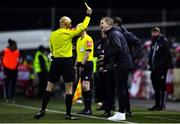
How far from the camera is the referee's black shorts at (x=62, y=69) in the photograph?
49.2 ft

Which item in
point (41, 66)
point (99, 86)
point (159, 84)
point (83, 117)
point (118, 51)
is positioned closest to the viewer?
point (118, 51)

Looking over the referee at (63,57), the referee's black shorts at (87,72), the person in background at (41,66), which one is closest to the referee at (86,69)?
the referee's black shorts at (87,72)

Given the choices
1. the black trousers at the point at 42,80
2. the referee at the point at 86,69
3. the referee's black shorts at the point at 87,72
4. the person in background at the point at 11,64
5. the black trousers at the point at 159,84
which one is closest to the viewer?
the referee at the point at 86,69

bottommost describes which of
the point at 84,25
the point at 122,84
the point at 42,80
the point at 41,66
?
the point at 122,84

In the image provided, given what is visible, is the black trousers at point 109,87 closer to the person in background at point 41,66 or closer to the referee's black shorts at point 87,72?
the referee's black shorts at point 87,72

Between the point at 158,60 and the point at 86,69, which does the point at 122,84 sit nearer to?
the point at 86,69

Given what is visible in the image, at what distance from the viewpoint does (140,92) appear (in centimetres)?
2595

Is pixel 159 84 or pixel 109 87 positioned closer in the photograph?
pixel 109 87

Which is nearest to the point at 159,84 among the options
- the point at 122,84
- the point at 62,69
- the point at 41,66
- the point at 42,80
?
the point at 122,84

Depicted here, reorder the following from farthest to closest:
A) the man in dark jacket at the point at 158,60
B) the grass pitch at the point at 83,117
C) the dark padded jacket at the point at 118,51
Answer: the man in dark jacket at the point at 158,60 < the dark padded jacket at the point at 118,51 < the grass pitch at the point at 83,117

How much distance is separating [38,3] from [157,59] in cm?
2291

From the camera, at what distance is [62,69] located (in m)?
15.0

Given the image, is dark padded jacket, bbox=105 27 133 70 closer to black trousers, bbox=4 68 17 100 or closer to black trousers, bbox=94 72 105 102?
black trousers, bbox=94 72 105 102

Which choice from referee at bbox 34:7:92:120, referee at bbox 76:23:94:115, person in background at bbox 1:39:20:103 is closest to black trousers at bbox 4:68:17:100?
person in background at bbox 1:39:20:103
